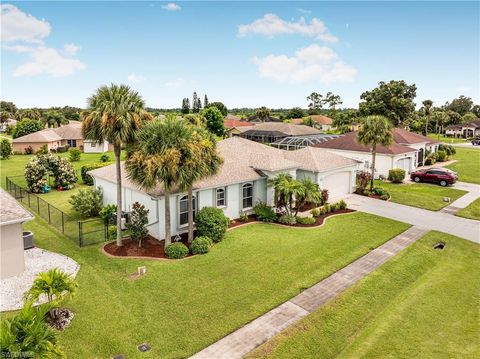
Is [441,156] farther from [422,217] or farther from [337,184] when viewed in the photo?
[422,217]

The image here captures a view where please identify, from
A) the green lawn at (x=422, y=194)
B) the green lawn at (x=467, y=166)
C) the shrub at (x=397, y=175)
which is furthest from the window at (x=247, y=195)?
the green lawn at (x=467, y=166)

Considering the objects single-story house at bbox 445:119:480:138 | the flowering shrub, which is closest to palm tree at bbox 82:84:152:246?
the flowering shrub

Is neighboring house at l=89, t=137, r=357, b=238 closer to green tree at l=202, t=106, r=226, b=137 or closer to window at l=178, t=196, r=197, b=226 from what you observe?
window at l=178, t=196, r=197, b=226

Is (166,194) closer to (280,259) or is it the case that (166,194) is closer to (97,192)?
(280,259)

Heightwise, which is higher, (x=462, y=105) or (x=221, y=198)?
(x=462, y=105)

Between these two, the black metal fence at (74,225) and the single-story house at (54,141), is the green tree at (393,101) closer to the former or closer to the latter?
the single-story house at (54,141)

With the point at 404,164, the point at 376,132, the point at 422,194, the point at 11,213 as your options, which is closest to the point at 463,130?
the point at 404,164
